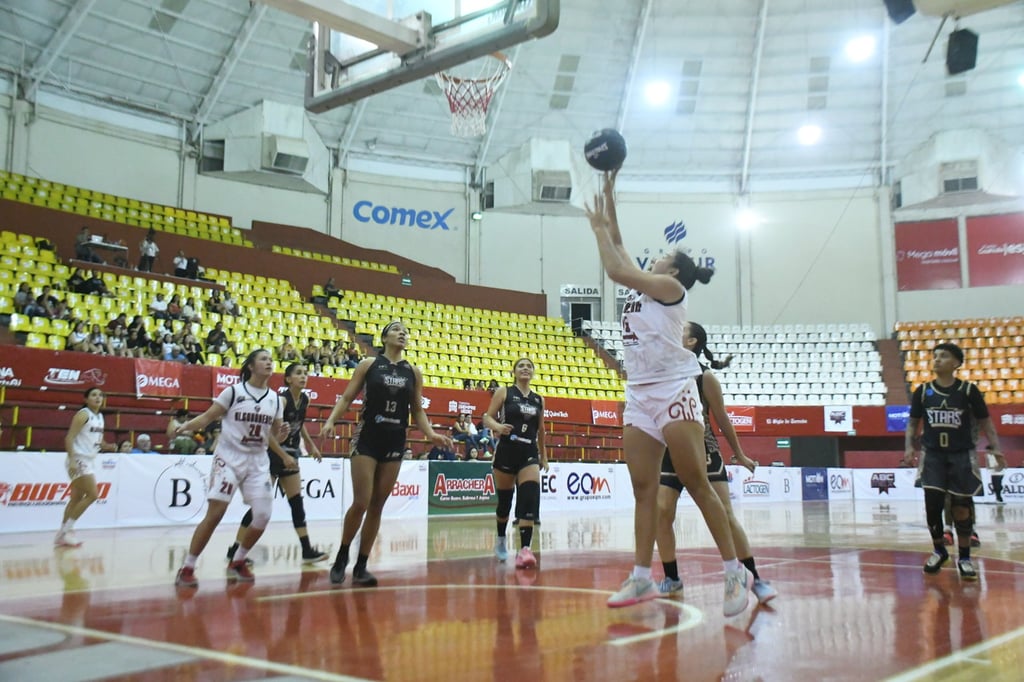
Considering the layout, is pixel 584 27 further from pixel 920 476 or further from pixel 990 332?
pixel 920 476

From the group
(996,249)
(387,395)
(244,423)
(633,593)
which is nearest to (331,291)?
(244,423)

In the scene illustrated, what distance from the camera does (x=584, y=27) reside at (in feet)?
94.2

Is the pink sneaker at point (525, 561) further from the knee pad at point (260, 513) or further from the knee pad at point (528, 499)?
the knee pad at point (260, 513)

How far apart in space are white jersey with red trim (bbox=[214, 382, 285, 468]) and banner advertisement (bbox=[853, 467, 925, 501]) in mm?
23590

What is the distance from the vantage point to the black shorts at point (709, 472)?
19.9 feet

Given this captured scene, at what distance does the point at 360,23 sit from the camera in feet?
29.6

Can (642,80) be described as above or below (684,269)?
above

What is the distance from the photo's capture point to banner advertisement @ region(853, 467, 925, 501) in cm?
2612

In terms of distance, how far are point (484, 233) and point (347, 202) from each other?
552cm

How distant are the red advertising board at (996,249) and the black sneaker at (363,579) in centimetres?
3317

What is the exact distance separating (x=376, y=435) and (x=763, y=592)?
3.03m

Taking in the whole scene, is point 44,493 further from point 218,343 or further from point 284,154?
point 284,154

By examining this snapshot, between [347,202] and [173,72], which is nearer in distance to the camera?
[173,72]

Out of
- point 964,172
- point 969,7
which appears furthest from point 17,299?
point 964,172
